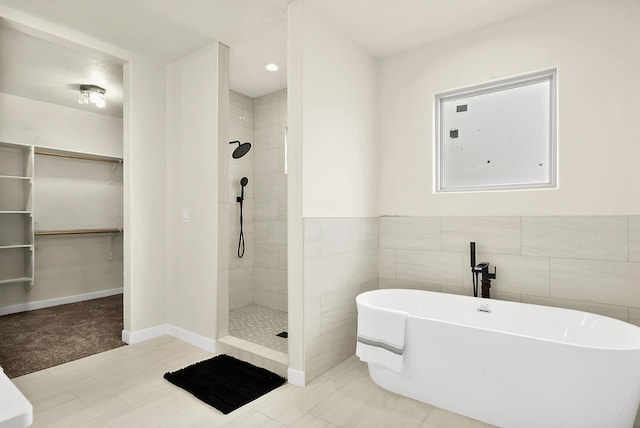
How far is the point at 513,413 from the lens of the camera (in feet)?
6.07

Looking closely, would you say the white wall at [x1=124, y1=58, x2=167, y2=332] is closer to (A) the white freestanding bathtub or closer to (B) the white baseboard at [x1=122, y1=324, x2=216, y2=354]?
(B) the white baseboard at [x1=122, y1=324, x2=216, y2=354]

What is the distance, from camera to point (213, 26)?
2.71 meters

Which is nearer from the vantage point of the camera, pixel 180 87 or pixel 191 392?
pixel 191 392

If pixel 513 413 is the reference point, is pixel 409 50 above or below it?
above

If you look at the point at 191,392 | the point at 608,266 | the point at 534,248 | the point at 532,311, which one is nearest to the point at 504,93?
the point at 534,248

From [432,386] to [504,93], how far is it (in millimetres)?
2359

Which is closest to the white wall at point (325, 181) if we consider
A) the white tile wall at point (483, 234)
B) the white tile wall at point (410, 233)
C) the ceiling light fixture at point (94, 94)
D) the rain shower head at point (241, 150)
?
the white tile wall at point (410, 233)

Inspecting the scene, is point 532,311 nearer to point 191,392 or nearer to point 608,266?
point 608,266

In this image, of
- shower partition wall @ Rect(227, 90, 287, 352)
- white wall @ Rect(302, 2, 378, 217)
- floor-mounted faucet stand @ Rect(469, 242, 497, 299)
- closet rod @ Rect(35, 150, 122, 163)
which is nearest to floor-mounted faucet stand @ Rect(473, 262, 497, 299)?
floor-mounted faucet stand @ Rect(469, 242, 497, 299)

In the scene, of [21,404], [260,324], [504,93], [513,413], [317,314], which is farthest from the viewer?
[260,324]

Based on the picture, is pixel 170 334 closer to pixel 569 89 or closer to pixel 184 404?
pixel 184 404

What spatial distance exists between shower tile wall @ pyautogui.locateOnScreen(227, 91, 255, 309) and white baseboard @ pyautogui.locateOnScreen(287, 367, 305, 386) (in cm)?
183

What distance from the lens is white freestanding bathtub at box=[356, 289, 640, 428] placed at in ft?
5.33

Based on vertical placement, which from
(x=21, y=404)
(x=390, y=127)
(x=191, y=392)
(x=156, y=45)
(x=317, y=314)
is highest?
(x=156, y=45)
